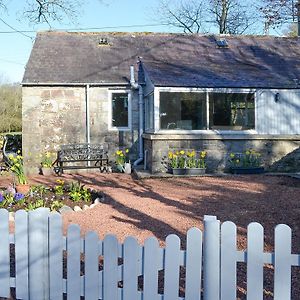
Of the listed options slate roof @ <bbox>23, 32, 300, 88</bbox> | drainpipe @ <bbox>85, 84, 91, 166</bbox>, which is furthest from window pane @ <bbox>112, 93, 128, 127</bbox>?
drainpipe @ <bbox>85, 84, 91, 166</bbox>

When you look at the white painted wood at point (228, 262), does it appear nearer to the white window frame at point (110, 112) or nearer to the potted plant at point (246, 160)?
the potted plant at point (246, 160)

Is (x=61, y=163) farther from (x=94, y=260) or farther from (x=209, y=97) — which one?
(x=94, y=260)

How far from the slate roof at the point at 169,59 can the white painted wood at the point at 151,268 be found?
1055 cm

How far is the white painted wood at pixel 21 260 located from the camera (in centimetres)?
373

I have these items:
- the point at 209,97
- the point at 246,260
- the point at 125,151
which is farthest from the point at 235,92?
the point at 246,260

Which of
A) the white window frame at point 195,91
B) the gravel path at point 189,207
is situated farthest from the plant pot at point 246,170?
the gravel path at point 189,207

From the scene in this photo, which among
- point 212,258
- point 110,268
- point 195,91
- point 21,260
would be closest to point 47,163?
point 195,91

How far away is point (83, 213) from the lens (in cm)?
739

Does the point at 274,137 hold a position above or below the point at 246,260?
above

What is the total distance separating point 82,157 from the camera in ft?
51.0

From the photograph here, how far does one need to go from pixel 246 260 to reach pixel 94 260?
1.17 m

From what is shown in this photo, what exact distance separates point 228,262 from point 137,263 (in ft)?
2.25

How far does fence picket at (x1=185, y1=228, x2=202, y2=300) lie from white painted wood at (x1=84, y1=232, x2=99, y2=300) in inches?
28.6

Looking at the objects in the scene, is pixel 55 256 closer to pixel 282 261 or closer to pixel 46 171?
pixel 282 261
